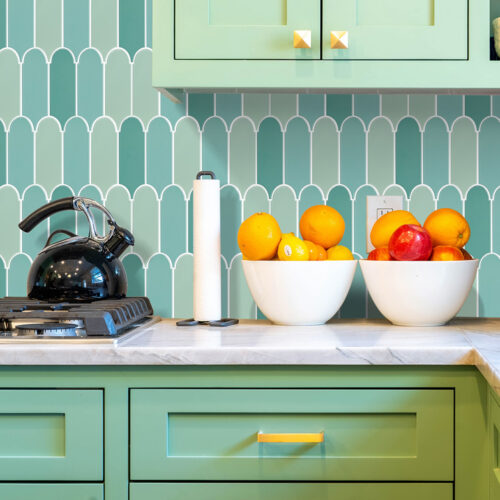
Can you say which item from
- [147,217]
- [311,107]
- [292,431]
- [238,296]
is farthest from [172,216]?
[292,431]

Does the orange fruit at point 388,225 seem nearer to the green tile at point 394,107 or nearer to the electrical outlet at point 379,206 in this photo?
the electrical outlet at point 379,206

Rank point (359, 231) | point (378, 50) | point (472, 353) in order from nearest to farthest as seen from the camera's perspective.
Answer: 1. point (472, 353)
2. point (378, 50)
3. point (359, 231)

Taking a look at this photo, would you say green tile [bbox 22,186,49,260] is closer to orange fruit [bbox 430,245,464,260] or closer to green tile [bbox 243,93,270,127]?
green tile [bbox 243,93,270,127]

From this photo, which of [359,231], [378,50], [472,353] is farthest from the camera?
[359,231]

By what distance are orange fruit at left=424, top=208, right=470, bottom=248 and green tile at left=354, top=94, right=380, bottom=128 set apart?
39 cm

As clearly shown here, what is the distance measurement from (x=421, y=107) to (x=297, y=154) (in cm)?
38

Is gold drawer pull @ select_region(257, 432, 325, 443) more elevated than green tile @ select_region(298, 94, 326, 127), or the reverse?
green tile @ select_region(298, 94, 326, 127)

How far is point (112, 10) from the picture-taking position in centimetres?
199

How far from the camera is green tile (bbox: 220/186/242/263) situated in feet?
6.54

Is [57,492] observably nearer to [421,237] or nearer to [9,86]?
[421,237]

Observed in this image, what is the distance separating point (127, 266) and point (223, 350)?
744 millimetres

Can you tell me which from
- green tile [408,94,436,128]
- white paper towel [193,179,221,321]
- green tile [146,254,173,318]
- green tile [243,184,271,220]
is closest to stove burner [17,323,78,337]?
white paper towel [193,179,221,321]

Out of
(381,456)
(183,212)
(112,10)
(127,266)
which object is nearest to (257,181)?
(183,212)

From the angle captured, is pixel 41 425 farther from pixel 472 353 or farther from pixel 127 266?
pixel 472 353
